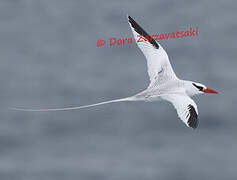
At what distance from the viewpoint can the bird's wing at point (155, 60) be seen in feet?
76.0

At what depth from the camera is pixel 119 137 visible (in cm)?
2670

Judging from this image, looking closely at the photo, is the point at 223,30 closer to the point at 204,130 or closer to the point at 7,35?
the point at 204,130

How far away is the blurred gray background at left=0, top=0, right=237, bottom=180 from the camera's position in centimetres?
2583

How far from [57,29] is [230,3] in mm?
9121

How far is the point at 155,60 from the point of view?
23.8 metres

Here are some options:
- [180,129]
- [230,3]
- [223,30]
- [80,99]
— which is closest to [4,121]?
[80,99]

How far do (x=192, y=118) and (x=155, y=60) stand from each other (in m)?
3.84

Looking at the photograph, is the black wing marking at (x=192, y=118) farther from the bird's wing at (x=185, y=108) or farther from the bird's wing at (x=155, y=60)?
the bird's wing at (x=155, y=60)
